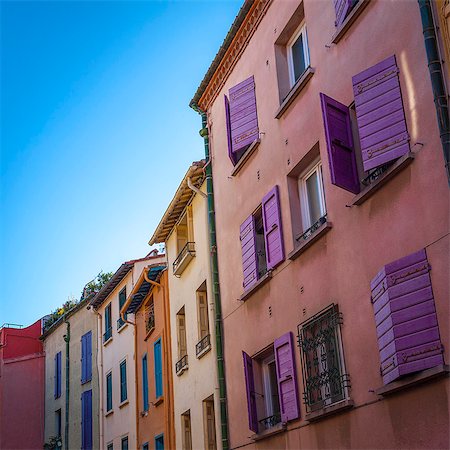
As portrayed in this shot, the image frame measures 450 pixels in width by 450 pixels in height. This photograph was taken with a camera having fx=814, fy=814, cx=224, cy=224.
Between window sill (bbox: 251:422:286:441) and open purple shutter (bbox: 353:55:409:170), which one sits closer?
open purple shutter (bbox: 353:55:409:170)

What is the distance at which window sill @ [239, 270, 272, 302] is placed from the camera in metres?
14.8

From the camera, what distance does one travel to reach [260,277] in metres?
15.4

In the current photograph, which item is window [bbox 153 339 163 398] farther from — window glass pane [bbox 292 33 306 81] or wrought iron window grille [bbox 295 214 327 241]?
window glass pane [bbox 292 33 306 81]

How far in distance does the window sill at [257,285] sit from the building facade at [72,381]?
647 inches

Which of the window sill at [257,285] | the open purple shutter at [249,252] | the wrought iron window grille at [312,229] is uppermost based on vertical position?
the open purple shutter at [249,252]

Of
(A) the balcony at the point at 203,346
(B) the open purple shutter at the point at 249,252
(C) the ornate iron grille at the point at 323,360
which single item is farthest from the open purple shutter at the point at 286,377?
(A) the balcony at the point at 203,346

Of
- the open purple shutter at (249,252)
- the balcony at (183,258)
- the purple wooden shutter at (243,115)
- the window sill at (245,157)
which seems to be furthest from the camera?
the balcony at (183,258)

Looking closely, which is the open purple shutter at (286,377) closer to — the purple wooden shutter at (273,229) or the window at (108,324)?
the purple wooden shutter at (273,229)

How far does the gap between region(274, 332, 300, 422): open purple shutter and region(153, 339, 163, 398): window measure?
9.61m

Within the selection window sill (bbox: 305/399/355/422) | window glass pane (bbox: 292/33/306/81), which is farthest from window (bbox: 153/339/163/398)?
window sill (bbox: 305/399/355/422)

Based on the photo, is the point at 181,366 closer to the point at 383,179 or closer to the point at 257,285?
the point at 257,285

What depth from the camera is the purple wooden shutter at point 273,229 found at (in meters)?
14.4

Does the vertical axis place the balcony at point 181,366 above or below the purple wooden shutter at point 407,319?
above

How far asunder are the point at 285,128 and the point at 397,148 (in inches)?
172
